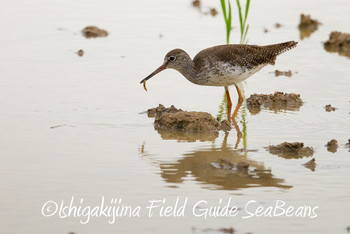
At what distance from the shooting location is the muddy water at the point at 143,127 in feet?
27.7

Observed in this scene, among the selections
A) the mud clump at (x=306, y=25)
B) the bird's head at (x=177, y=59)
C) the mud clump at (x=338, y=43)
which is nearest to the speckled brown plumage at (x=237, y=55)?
the bird's head at (x=177, y=59)

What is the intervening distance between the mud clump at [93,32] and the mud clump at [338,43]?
5.03 m

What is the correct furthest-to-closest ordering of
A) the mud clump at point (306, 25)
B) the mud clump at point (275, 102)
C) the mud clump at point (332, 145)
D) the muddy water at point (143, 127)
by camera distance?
1. the mud clump at point (306, 25)
2. the mud clump at point (275, 102)
3. the mud clump at point (332, 145)
4. the muddy water at point (143, 127)

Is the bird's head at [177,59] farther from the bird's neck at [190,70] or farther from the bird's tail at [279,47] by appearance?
the bird's tail at [279,47]

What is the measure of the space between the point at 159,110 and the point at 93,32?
5.62m

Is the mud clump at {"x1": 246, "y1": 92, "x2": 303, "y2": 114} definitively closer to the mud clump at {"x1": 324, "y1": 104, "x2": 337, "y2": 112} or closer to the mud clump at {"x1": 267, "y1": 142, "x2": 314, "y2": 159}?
the mud clump at {"x1": 324, "y1": 104, "x2": 337, "y2": 112}

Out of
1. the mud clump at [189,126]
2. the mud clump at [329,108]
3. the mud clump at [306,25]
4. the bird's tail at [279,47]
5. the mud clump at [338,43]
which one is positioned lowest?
the mud clump at [189,126]

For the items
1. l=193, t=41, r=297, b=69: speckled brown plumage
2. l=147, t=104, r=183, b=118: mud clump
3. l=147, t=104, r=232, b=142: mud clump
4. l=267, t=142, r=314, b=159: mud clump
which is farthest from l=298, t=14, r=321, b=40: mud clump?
l=267, t=142, r=314, b=159: mud clump

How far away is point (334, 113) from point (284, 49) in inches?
74.2

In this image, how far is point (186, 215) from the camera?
8203 mm

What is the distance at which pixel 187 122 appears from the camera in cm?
1170

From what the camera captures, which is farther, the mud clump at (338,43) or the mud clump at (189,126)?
the mud clump at (338,43)

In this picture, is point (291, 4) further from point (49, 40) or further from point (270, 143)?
point (270, 143)

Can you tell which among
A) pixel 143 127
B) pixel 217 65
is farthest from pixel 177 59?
pixel 143 127
